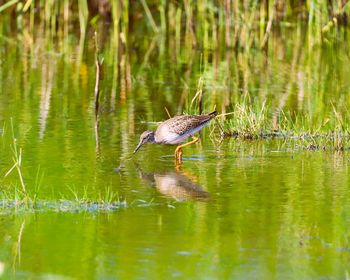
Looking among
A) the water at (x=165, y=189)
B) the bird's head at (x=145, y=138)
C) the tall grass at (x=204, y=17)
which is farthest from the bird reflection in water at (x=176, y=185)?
the tall grass at (x=204, y=17)

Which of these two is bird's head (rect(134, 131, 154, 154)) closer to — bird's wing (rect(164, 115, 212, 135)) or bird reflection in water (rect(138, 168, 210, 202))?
bird's wing (rect(164, 115, 212, 135))

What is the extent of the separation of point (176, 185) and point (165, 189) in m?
0.22

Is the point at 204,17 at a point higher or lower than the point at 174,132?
higher

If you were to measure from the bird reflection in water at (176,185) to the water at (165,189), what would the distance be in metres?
0.01

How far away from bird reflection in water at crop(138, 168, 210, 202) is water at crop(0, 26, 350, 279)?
0.01 meters

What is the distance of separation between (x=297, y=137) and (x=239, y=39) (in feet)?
31.7

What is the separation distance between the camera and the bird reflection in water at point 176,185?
8820 millimetres

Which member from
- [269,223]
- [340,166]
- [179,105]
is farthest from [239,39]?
[269,223]

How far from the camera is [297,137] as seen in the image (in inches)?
447

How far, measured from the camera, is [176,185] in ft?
30.6

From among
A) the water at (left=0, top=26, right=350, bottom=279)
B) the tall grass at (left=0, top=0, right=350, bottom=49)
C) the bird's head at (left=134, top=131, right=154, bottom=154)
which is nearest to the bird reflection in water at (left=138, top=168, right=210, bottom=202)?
the water at (left=0, top=26, right=350, bottom=279)

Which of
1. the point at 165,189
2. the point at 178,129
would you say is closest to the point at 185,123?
the point at 178,129

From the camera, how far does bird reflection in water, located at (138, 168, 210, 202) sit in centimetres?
882

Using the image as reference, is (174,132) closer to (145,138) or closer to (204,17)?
(145,138)
